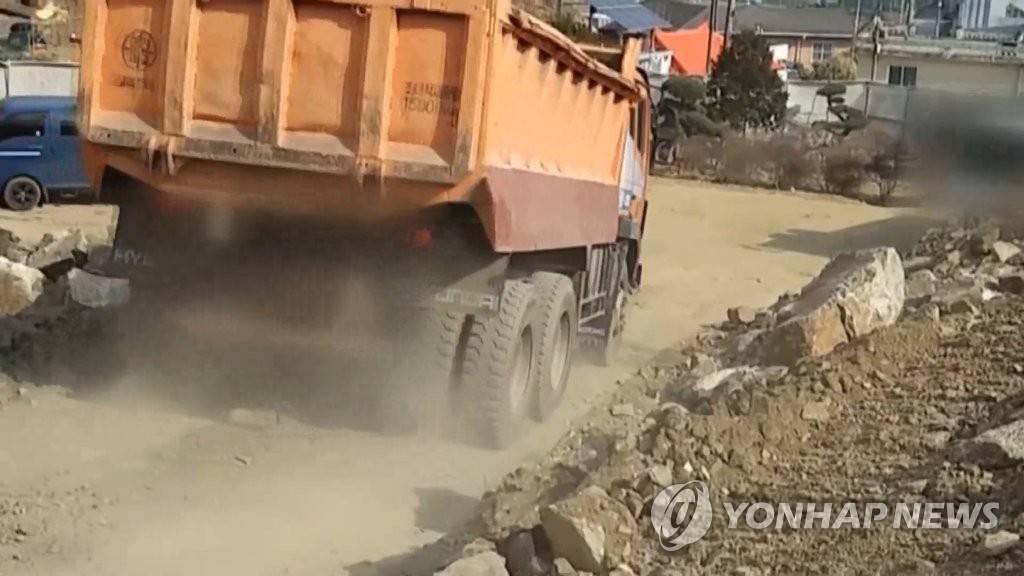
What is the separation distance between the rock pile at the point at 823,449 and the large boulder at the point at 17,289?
459 centimetres

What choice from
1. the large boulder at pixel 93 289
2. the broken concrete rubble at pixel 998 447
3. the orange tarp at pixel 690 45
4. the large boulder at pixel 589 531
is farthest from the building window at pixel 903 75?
the large boulder at pixel 589 531

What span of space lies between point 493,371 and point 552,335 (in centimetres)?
121

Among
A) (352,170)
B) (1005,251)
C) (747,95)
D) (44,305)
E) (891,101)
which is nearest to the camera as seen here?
(352,170)

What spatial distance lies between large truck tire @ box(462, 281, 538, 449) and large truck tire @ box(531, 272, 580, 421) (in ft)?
1.96

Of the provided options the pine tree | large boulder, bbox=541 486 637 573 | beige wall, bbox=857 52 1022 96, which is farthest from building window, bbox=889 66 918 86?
large boulder, bbox=541 486 637 573

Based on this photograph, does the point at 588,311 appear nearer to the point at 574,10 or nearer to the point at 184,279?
the point at 184,279

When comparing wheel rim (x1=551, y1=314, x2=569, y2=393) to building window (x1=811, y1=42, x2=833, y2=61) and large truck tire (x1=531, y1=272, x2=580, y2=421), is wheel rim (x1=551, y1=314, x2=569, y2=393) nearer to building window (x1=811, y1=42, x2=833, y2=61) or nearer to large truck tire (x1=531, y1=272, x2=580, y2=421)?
large truck tire (x1=531, y1=272, x2=580, y2=421)

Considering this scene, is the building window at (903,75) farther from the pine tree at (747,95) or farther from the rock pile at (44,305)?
the rock pile at (44,305)

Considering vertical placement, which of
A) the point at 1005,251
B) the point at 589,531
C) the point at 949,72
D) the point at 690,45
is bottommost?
the point at 589,531

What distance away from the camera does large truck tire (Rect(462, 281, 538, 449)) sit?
9.07 m

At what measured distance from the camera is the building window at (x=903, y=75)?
4334 centimetres

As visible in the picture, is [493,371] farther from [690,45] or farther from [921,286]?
[690,45]

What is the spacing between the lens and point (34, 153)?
21766 mm

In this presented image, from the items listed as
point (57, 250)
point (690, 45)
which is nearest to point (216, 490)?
point (57, 250)
